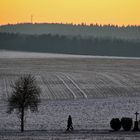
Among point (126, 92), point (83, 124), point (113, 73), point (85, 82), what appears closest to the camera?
point (83, 124)

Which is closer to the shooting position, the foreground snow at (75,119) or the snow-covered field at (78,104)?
the foreground snow at (75,119)

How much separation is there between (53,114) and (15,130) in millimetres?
10554

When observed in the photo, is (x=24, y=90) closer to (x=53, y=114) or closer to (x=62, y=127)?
(x=62, y=127)

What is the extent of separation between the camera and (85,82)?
95.5m

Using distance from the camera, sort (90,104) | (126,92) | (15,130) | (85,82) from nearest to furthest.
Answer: (15,130) → (90,104) → (126,92) → (85,82)

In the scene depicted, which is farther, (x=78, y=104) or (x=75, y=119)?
(x=78, y=104)

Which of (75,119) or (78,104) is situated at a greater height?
(78,104)

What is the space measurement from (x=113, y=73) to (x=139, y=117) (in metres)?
54.9

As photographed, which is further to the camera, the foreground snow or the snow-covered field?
the snow-covered field

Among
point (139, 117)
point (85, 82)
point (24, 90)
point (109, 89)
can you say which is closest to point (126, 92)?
→ point (109, 89)

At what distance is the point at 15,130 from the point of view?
52.7m

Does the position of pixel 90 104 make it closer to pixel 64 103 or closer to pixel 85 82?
pixel 64 103

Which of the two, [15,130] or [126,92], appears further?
[126,92]

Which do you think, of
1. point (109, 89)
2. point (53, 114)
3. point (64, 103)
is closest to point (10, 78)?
point (109, 89)
